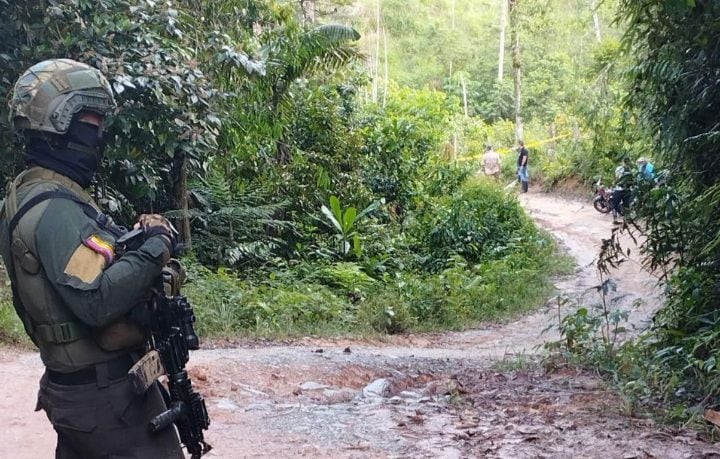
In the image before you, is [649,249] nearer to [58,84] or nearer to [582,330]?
[582,330]

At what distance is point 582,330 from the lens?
6.80m

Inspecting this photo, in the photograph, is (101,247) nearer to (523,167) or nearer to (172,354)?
(172,354)

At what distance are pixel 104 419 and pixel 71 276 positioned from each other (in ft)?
1.61

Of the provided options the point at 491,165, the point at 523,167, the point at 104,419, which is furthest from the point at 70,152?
the point at 523,167

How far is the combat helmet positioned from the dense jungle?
2661 millimetres

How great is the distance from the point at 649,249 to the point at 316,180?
8121 mm

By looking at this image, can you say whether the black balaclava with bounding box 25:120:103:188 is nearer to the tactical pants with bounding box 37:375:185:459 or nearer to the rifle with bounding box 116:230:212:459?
the rifle with bounding box 116:230:212:459

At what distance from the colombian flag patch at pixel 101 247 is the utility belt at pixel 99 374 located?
0.34 meters

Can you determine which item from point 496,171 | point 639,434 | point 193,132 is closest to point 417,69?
point 496,171

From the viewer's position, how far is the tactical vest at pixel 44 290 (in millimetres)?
2326

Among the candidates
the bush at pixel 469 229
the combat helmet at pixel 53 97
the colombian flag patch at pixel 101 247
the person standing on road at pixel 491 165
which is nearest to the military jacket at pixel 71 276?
the colombian flag patch at pixel 101 247

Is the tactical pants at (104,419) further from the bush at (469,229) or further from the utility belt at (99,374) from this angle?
the bush at (469,229)

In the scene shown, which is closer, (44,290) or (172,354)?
(44,290)

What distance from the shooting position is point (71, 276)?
7.39 feet
